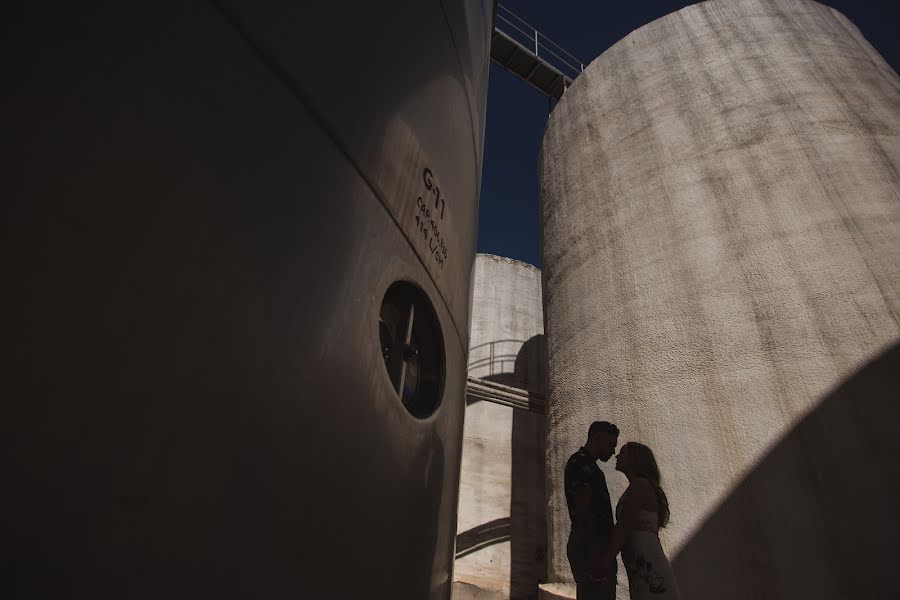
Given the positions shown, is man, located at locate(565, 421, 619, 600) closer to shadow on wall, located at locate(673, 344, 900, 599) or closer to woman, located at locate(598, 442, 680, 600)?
woman, located at locate(598, 442, 680, 600)

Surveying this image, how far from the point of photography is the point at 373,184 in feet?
4.81

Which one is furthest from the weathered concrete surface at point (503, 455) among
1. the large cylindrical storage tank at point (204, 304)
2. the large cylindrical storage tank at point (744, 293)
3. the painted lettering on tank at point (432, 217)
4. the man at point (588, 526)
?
the large cylindrical storage tank at point (204, 304)

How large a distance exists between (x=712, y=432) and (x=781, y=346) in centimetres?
115

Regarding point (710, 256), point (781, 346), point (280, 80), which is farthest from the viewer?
point (710, 256)

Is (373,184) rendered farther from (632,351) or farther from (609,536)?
(632,351)

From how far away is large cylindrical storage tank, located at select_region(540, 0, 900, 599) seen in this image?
449 cm

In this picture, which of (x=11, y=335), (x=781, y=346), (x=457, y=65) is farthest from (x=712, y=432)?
(x=11, y=335)

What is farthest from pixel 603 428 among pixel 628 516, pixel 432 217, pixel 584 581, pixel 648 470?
pixel 432 217

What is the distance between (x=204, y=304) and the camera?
2.93ft

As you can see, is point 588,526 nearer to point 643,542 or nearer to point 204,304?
point 643,542

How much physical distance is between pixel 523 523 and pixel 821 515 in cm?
741

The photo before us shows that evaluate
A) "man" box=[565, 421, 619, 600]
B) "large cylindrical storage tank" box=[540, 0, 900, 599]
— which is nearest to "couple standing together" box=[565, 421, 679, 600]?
"man" box=[565, 421, 619, 600]

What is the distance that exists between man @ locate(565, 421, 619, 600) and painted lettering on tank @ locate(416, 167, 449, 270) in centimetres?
132

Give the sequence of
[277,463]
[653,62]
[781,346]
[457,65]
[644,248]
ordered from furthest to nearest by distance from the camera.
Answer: [653,62], [644,248], [781,346], [457,65], [277,463]
